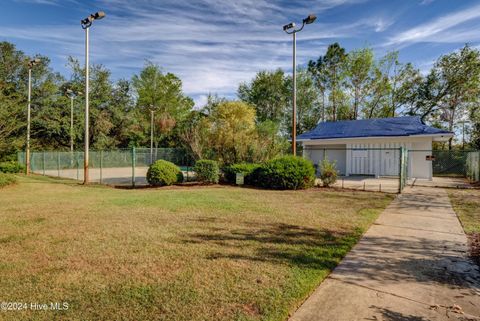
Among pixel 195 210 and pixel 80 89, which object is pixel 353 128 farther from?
pixel 80 89

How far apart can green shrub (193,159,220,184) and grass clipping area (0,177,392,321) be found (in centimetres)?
499

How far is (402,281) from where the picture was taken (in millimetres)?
3338

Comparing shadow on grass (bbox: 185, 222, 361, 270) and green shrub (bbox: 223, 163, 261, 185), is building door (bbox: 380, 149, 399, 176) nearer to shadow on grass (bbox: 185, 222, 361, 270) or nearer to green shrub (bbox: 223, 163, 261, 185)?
green shrub (bbox: 223, 163, 261, 185)

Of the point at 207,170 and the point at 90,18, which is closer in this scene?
the point at 90,18

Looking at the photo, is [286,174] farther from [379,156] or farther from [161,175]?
[379,156]

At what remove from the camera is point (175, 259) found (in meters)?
3.90

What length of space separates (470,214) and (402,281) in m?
5.43

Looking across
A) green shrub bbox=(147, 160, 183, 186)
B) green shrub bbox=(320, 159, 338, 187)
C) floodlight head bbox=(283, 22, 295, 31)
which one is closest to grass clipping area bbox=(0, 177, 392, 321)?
green shrub bbox=(147, 160, 183, 186)

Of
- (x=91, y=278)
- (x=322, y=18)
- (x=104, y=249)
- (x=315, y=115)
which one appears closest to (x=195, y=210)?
(x=104, y=249)

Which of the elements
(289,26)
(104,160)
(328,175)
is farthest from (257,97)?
(328,175)

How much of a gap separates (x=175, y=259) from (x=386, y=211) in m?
6.11

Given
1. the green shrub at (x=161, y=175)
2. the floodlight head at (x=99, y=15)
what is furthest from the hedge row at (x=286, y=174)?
the floodlight head at (x=99, y=15)

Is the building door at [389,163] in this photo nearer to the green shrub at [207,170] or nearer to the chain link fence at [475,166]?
the chain link fence at [475,166]

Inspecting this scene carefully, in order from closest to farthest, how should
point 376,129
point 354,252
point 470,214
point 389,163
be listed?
point 354,252 → point 470,214 → point 389,163 → point 376,129
